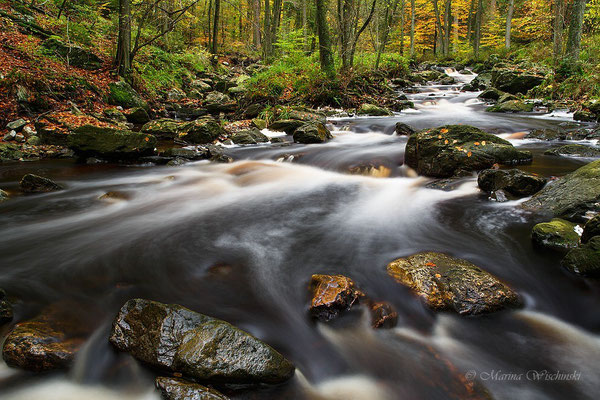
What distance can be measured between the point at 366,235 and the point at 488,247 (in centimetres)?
134

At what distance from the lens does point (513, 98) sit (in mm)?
13141

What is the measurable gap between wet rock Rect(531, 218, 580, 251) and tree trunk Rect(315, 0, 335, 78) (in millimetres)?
10284

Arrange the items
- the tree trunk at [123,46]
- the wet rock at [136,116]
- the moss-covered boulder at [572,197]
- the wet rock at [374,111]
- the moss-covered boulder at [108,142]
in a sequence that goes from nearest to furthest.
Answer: the moss-covered boulder at [572,197] → the moss-covered boulder at [108,142] → the wet rock at [136,116] → the tree trunk at [123,46] → the wet rock at [374,111]

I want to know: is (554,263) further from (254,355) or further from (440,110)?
(440,110)

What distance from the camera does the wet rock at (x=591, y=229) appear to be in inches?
115

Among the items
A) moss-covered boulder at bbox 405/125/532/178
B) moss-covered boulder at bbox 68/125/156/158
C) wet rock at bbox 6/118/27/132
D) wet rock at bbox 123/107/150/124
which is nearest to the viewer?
moss-covered boulder at bbox 405/125/532/178

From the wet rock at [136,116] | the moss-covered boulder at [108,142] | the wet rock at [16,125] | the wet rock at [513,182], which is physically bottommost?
the wet rock at [513,182]

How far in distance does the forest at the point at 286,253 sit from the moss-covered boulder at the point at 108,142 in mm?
47

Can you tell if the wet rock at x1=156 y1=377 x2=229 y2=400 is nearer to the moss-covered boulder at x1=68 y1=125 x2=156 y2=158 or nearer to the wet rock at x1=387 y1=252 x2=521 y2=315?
the wet rock at x1=387 y1=252 x2=521 y2=315

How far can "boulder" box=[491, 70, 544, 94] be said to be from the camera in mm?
14234

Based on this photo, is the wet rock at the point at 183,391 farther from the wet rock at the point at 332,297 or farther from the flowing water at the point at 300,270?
the wet rock at the point at 332,297

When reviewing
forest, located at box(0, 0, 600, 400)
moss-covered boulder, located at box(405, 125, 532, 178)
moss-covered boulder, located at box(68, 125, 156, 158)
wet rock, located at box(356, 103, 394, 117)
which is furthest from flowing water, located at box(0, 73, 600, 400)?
wet rock, located at box(356, 103, 394, 117)

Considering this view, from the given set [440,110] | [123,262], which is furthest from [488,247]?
[440,110]

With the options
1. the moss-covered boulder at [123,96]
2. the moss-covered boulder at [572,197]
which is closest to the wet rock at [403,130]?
the moss-covered boulder at [572,197]
